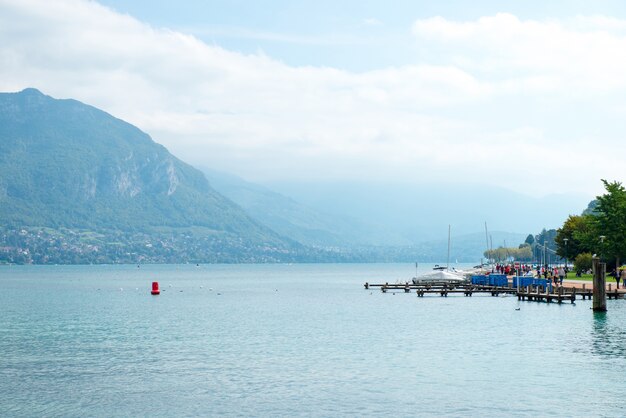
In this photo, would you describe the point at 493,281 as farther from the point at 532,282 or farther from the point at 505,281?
the point at 532,282

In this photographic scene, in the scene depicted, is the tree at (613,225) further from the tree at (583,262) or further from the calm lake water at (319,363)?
the calm lake water at (319,363)

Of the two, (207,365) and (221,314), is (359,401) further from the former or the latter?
(221,314)

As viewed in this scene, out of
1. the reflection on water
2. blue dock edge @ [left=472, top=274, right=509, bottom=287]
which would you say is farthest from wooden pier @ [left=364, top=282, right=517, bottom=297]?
the reflection on water

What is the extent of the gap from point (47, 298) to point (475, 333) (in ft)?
298

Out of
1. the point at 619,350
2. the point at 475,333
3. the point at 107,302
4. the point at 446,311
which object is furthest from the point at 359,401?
the point at 107,302

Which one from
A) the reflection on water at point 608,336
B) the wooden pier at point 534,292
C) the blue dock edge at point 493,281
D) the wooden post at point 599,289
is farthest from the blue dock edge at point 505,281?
the reflection on water at point 608,336

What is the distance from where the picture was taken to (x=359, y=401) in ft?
137

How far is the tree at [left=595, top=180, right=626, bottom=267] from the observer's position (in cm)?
13238

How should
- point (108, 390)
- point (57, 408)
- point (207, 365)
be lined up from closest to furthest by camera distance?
point (57, 408) < point (108, 390) < point (207, 365)

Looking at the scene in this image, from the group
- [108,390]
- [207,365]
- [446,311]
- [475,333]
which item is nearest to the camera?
[108,390]

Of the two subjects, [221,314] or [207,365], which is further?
[221,314]

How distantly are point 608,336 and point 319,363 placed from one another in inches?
1126

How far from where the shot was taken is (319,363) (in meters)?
55.0

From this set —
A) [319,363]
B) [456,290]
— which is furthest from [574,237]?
[319,363]
